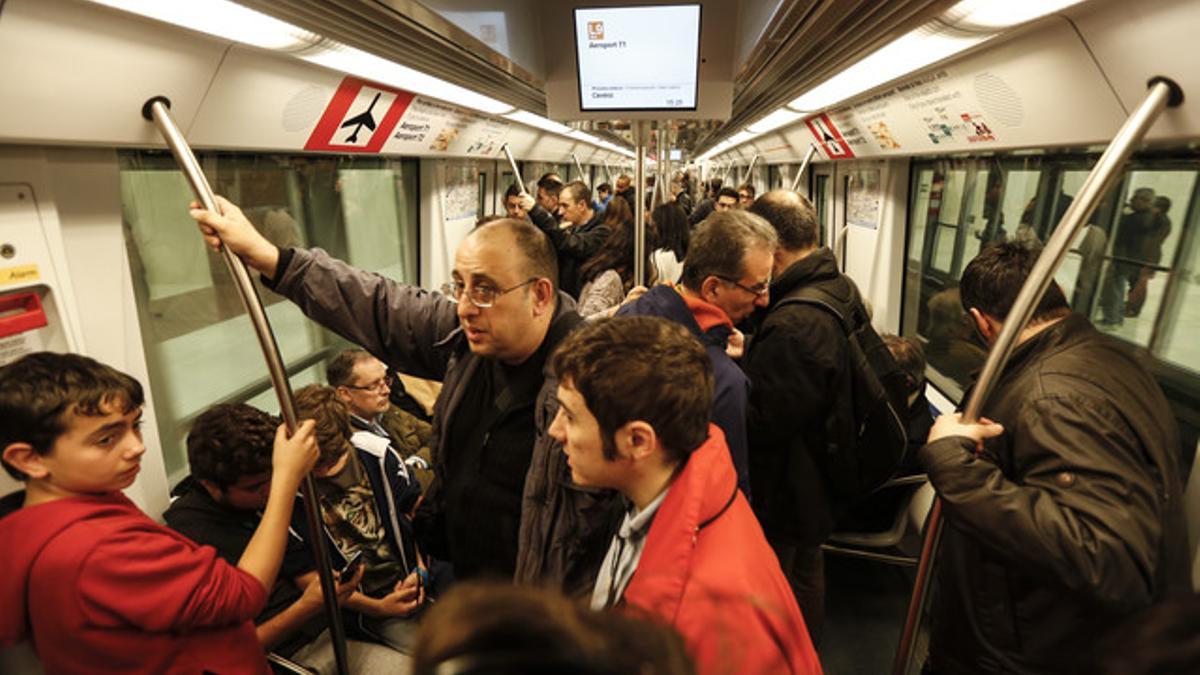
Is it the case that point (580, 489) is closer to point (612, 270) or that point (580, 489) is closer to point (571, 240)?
point (612, 270)

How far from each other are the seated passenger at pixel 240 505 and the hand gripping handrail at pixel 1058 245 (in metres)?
1.84

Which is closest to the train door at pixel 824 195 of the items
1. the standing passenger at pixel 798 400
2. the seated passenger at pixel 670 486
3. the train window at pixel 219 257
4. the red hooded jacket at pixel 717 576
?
the standing passenger at pixel 798 400

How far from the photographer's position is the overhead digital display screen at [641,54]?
295cm

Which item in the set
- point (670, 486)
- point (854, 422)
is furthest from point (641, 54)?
point (670, 486)

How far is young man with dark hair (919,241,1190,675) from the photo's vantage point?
4.37 feet

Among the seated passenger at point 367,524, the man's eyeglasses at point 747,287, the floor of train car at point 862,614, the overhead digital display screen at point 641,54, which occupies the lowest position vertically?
the floor of train car at point 862,614

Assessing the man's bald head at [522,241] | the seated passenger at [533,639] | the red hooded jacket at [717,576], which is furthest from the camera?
the man's bald head at [522,241]

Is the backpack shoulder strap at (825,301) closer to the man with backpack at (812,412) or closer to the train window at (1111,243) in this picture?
the man with backpack at (812,412)

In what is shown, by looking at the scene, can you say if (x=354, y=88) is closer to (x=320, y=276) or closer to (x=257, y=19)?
(x=257, y=19)

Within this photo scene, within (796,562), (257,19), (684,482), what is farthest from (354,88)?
(796,562)

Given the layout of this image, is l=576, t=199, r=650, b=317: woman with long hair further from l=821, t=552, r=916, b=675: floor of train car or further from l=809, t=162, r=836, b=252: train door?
l=809, t=162, r=836, b=252: train door

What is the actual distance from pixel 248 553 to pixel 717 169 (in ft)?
63.2

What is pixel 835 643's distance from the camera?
3.06 metres

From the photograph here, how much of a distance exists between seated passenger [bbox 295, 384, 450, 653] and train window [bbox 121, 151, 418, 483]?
58 cm
